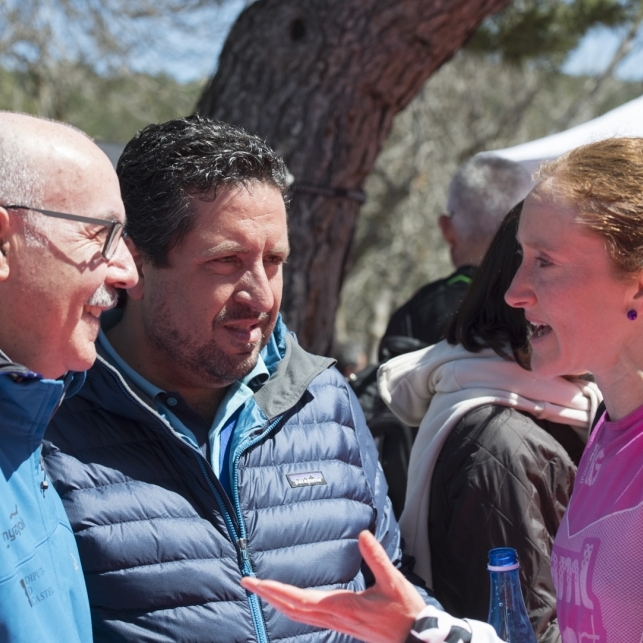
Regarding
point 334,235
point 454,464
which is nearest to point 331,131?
point 334,235

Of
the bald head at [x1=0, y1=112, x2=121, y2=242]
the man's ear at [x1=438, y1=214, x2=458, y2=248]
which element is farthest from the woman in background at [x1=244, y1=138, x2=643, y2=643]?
the man's ear at [x1=438, y1=214, x2=458, y2=248]

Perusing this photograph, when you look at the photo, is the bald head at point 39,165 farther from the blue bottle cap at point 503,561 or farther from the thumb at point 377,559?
the blue bottle cap at point 503,561

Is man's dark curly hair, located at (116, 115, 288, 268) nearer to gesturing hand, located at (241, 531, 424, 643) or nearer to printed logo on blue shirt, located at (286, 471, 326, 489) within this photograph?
printed logo on blue shirt, located at (286, 471, 326, 489)

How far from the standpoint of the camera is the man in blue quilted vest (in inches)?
75.6

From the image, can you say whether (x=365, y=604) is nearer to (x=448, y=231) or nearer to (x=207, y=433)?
(x=207, y=433)

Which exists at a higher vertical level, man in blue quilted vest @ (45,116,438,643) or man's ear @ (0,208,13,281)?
man's ear @ (0,208,13,281)

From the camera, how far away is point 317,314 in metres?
4.39

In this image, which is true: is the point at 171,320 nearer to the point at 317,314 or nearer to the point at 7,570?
the point at 7,570

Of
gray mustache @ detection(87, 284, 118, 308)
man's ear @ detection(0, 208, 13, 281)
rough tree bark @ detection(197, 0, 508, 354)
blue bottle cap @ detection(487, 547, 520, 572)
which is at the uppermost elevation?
rough tree bark @ detection(197, 0, 508, 354)

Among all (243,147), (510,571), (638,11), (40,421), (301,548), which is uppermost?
(638,11)

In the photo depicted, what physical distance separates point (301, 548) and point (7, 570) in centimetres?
78

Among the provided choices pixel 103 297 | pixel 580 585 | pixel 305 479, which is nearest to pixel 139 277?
pixel 103 297

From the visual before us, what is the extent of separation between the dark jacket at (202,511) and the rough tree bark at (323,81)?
1.97m

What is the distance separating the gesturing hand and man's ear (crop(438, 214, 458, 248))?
235cm
